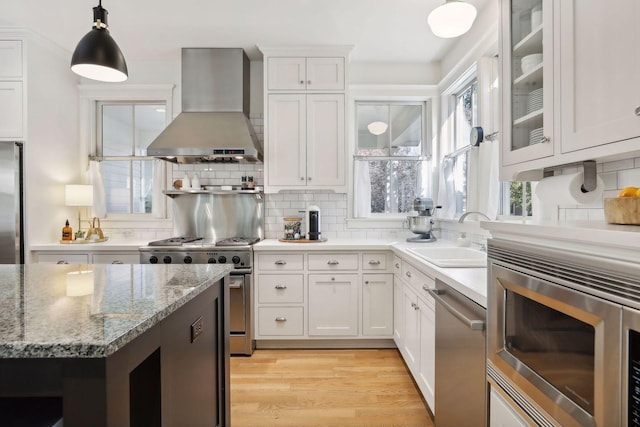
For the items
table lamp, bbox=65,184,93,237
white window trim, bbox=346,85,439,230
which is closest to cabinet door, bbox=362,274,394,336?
white window trim, bbox=346,85,439,230

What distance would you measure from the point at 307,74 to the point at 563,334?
3.03 meters

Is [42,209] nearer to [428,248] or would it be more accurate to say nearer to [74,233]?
[74,233]

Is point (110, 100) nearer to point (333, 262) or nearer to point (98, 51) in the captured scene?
point (98, 51)

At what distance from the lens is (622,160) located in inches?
50.2

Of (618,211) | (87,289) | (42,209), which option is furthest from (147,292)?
(42,209)

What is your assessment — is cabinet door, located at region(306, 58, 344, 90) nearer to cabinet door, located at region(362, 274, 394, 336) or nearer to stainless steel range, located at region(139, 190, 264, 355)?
stainless steel range, located at region(139, 190, 264, 355)

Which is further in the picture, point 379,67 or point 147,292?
point 379,67

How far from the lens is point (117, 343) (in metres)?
0.71

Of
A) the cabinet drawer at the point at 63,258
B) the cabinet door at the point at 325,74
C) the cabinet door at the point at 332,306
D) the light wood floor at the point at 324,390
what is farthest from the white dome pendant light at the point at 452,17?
the cabinet drawer at the point at 63,258

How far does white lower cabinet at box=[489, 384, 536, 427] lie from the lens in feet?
3.22

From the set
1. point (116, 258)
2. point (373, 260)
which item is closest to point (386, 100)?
point (373, 260)

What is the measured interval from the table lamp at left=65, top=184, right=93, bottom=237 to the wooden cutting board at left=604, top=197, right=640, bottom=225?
401 centimetres

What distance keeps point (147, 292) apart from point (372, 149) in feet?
9.69

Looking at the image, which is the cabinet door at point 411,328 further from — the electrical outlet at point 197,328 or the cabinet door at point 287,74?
the cabinet door at point 287,74
